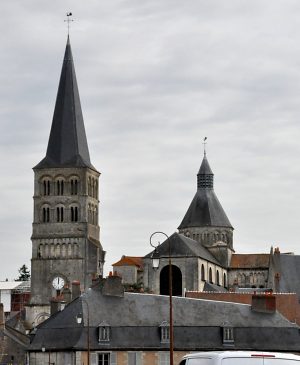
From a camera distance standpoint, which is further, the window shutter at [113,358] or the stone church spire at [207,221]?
the stone church spire at [207,221]

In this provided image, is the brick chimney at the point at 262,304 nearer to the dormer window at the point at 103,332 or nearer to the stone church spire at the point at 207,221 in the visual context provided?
the dormer window at the point at 103,332

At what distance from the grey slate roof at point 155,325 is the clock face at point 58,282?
2777 inches

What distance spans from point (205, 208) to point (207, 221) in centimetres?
216

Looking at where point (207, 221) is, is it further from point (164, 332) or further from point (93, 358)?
point (93, 358)

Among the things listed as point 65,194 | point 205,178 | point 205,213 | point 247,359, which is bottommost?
point 247,359

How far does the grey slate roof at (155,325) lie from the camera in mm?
62812

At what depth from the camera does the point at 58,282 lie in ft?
448

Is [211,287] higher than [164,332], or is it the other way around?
[211,287]

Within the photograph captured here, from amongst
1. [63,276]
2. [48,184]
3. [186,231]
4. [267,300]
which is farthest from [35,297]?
[267,300]

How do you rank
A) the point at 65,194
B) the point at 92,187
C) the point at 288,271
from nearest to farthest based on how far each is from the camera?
the point at 288,271 < the point at 65,194 < the point at 92,187

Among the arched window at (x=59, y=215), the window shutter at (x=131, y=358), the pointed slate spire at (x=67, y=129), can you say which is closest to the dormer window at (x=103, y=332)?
the window shutter at (x=131, y=358)

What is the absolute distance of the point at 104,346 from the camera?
205ft

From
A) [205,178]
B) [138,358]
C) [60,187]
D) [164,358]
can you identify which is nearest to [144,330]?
[138,358]

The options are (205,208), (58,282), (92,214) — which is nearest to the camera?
(58,282)
